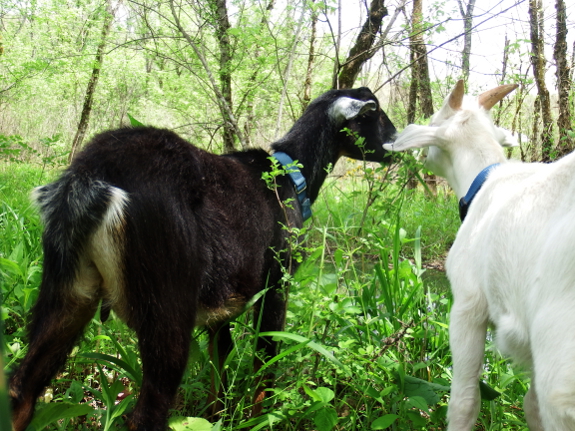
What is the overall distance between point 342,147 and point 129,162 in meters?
1.76

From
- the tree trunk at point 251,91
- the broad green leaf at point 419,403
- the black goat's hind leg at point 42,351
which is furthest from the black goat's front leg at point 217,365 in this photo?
the tree trunk at point 251,91

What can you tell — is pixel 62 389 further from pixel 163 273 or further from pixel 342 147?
pixel 342 147

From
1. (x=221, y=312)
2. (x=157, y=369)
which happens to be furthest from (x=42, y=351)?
(x=221, y=312)

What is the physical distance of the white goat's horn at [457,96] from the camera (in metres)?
2.40

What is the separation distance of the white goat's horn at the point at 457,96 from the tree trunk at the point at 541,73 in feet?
13.1

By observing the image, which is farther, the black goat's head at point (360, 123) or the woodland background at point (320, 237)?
the black goat's head at point (360, 123)

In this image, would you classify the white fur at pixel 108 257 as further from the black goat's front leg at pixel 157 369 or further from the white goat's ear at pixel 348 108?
the white goat's ear at pixel 348 108

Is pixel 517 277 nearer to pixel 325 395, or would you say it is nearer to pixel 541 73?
pixel 325 395

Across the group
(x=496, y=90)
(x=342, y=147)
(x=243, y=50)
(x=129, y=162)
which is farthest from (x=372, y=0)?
(x=129, y=162)

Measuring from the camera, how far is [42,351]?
1797mm

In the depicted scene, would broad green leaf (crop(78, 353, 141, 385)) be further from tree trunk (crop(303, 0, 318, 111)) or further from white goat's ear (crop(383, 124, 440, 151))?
tree trunk (crop(303, 0, 318, 111))

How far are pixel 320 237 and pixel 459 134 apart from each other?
11.3ft

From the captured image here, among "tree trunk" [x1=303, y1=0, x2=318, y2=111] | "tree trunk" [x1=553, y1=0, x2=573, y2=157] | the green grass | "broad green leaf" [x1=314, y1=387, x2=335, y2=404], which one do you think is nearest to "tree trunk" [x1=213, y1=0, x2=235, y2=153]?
"tree trunk" [x1=303, y1=0, x2=318, y2=111]

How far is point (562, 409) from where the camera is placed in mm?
1179
